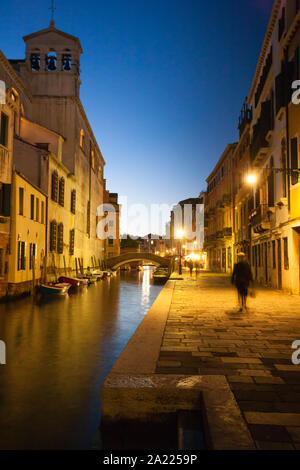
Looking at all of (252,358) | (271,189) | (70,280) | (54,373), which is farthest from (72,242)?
(252,358)

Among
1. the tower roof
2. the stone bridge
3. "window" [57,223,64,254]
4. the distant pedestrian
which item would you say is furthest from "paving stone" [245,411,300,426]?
the stone bridge

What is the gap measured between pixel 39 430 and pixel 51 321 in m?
10.1

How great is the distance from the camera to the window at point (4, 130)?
18.0 meters

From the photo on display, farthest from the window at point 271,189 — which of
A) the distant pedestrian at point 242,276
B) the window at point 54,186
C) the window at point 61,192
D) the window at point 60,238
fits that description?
the window at point 61,192

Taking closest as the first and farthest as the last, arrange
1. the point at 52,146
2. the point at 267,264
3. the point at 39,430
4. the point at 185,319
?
the point at 39,430
the point at 185,319
the point at 267,264
the point at 52,146

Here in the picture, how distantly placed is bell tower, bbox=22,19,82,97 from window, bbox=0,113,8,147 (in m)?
19.6

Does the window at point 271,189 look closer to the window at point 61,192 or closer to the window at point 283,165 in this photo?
the window at point 283,165

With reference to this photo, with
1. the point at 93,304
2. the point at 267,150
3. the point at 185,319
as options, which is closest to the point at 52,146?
the point at 93,304

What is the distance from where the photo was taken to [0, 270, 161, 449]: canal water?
4.79m

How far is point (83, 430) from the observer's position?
190 inches

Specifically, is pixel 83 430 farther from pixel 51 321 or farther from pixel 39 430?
→ pixel 51 321

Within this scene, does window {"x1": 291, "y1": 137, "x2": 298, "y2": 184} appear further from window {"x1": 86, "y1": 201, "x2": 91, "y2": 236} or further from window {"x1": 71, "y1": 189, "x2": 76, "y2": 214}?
window {"x1": 86, "y1": 201, "x2": 91, "y2": 236}

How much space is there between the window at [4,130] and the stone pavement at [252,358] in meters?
12.6
